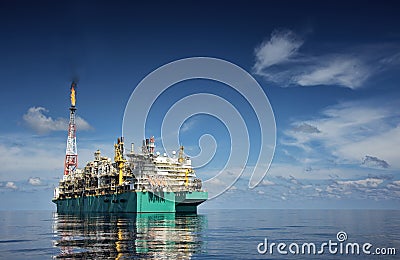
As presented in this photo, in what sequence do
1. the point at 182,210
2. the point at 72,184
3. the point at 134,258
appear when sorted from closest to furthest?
1. the point at 134,258
2. the point at 182,210
3. the point at 72,184

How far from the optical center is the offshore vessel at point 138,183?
92.8m

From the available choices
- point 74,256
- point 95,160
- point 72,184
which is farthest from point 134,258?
point 72,184

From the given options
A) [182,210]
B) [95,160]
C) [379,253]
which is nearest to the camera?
[379,253]

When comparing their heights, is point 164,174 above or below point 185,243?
above

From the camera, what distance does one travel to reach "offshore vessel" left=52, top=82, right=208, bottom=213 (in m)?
92.8

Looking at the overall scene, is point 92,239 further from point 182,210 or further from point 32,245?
point 182,210

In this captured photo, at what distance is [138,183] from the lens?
306 ft

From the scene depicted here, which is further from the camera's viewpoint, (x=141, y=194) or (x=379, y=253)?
(x=141, y=194)

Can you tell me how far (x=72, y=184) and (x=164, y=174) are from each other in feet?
145

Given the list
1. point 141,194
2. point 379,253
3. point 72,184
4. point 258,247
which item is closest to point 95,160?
point 72,184

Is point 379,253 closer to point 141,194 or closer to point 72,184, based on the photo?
point 141,194

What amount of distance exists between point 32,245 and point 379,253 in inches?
1242

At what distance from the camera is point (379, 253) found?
35656mm

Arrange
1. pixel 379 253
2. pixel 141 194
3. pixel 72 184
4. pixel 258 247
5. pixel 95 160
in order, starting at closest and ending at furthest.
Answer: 1. pixel 379 253
2. pixel 258 247
3. pixel 141 194
4. pixel 95 160
5. pixel 72 184
